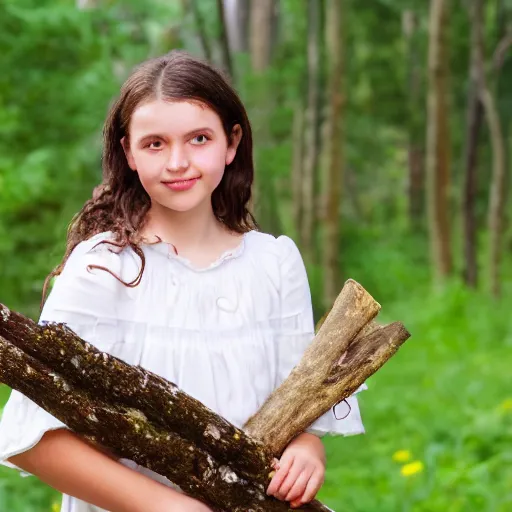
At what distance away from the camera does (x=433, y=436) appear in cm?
554

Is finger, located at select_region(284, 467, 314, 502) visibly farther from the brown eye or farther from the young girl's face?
the brown eye

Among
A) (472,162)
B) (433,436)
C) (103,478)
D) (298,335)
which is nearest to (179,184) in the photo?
(298,335)

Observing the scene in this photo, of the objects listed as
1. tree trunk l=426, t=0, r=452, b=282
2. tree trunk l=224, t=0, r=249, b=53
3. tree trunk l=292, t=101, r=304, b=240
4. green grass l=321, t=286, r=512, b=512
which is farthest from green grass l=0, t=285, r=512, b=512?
tree trunk l=292, t=101, r=304, b=240

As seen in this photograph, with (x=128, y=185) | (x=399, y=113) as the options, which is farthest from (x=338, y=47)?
(x=128, y=185)

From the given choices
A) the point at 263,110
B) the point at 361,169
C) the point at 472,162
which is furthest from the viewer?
the point at 361,169

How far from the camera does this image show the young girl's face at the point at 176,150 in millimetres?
1791

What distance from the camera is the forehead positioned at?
5.87ft

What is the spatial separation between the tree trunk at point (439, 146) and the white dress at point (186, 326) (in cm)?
980

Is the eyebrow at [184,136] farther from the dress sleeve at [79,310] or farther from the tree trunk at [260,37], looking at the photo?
the tree trunk at [260,37]

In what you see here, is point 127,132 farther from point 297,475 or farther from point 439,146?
point 439,146

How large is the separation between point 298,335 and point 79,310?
18.2 inches

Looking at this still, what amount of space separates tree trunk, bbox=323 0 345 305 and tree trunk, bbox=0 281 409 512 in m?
10.9

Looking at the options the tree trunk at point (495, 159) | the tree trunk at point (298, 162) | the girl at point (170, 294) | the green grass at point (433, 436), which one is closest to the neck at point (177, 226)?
the girl at point (170, 294)

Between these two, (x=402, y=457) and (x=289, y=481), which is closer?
(x=289, y=481)
